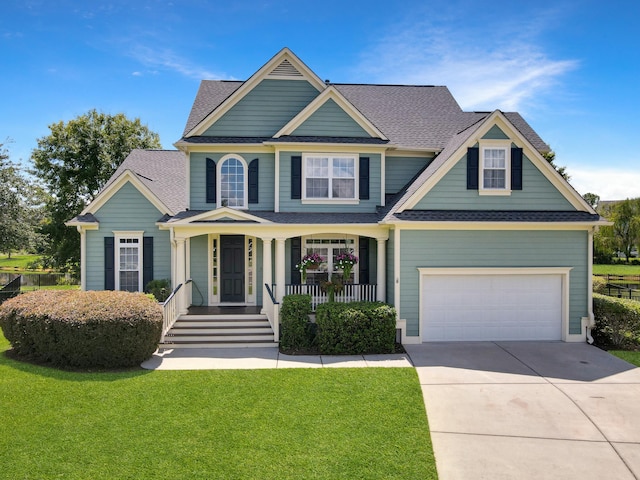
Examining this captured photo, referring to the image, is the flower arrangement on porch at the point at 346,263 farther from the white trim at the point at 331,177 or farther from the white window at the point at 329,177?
the white window at the point at 329,177

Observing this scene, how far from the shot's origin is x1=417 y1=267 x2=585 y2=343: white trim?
39.3 ft

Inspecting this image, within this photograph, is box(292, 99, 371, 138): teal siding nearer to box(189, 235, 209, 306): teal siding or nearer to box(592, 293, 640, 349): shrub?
box(189, 235, 209, 306): teal siding

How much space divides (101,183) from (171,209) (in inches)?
703


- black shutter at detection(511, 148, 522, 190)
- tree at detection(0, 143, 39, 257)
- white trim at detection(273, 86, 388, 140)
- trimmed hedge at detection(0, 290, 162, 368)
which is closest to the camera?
trimmed hedge at detection(0, 290, 162, 368)

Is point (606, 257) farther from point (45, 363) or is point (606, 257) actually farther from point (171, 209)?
point (45, 363)

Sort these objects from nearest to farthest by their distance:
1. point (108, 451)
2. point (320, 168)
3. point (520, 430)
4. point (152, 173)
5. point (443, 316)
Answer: point (108, 451) → point (520, 430) → point (443, 316) → point (320, 168) → point (152, 173)

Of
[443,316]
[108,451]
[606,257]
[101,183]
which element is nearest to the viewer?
[108,451]

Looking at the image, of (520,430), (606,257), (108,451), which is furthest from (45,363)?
(606,257)

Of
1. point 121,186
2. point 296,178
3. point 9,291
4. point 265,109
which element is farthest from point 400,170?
point 9,291

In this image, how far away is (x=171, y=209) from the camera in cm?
1445

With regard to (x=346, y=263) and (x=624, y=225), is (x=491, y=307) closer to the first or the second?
(x=346, y=263)

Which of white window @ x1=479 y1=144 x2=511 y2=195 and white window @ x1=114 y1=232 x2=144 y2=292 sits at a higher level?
white window @ x1=479 y1=144 x2=511 y2=195

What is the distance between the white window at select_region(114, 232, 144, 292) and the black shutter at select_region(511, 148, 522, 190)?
12334 millimetres

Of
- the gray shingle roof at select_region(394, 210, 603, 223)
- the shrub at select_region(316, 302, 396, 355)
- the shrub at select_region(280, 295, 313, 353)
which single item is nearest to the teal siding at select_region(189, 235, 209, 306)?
the shrub at select_region(280, 295, 313, 353)
